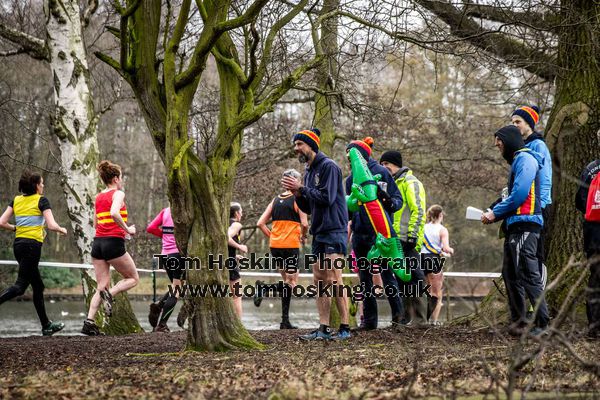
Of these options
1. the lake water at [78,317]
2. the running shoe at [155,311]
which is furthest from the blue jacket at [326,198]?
the lake water at [78,317]

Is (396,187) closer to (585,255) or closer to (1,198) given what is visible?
(585,255)

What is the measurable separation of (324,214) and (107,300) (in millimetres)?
3666

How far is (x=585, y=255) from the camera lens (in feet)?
27.2

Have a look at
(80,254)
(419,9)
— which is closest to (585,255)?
(419,9)

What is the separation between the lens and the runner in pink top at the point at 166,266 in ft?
38.8

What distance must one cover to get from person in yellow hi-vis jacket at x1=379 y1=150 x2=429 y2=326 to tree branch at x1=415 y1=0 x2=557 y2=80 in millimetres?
1939

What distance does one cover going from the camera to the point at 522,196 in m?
8.11

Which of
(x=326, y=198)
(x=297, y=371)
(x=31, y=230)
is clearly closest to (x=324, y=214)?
(x=326, y=198)

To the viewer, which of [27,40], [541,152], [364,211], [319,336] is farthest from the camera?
[27,40]

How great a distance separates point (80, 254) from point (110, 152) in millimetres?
21918

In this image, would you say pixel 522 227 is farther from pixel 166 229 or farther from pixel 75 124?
pixel 75 124

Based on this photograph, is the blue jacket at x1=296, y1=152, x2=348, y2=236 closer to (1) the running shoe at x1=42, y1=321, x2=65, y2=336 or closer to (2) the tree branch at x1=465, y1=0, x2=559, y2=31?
(2) the tree branch at x1=465, y1=0, x2=559, y2=31

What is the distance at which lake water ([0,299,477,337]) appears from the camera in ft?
54.8

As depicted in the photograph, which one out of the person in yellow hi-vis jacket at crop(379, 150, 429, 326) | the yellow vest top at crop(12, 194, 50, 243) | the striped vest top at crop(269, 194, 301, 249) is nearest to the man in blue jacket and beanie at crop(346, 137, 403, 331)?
the person in yellow hi-vis jacket at crop(379, 150, 429, 326)
